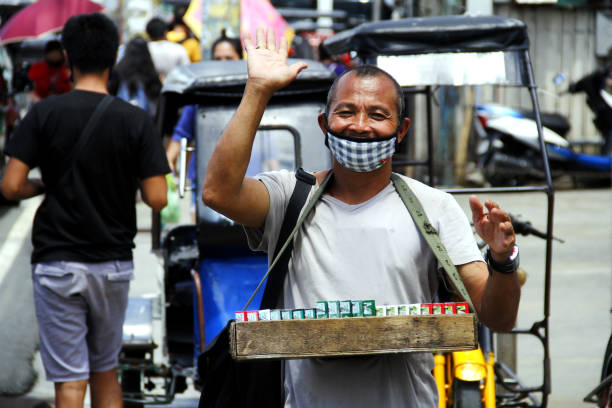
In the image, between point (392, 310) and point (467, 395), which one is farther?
point (467, 395)

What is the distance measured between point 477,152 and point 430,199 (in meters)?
11.8

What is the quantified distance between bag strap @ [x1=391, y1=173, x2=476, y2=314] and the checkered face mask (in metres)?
0.12

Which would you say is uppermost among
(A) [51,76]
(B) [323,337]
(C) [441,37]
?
(C) [441,37]

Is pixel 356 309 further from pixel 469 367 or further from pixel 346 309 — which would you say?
pixel 469 367

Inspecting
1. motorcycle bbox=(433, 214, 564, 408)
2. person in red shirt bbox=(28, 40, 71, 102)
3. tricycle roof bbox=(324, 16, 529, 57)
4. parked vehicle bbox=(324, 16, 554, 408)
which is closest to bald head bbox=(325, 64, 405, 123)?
motorcycle bbox=(433, 214, 564, 408)

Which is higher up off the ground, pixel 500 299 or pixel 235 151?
pixel 235 151

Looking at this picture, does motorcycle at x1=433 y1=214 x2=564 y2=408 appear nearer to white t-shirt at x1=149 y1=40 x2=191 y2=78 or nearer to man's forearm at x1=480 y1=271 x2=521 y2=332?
man's forearm at x1=480 y1=271 x2=521 y2=332

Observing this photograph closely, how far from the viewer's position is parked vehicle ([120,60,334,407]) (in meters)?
5.14

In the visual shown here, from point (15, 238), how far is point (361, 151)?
8.31 m

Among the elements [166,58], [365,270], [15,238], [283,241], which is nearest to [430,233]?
[365,270]

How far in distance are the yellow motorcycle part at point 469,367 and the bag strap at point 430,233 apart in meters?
1.86

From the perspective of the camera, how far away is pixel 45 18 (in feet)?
42.6

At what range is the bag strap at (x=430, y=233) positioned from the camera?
2.63 metres

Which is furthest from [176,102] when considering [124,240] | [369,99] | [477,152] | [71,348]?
[477,152]
